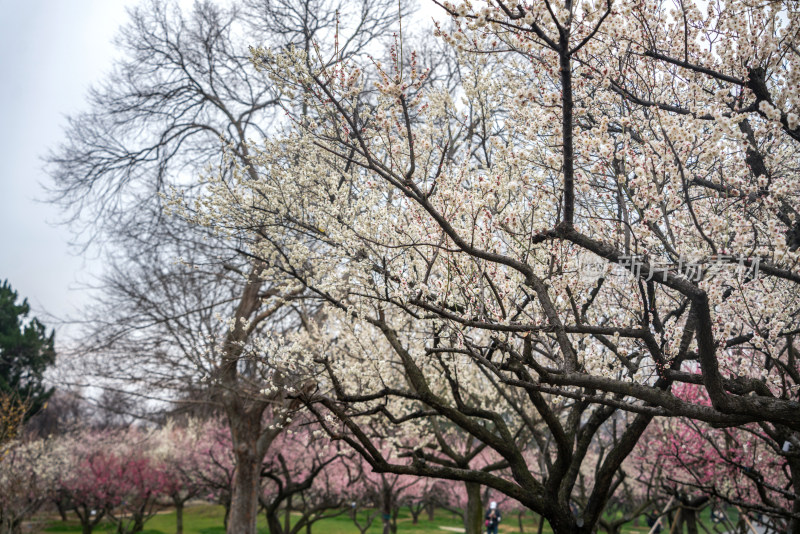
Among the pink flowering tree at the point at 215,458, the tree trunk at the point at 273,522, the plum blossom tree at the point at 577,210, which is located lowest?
the tree trunk at the point at 273,522

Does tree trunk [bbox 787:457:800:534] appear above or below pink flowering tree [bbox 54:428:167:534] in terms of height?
above

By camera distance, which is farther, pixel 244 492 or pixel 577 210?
pixel 244 492

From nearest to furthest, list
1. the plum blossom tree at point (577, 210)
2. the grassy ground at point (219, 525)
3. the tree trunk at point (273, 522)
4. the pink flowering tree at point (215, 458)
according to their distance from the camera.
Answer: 1. the plum blossom tree at point (577, 210)
2. the tree trunk at point (273, 522)
3. the pink flowering tree at point (215, 458)
4. the grassy ground at point (219, 525)

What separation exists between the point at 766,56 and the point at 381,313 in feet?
13.0

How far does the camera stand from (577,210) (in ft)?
19.6

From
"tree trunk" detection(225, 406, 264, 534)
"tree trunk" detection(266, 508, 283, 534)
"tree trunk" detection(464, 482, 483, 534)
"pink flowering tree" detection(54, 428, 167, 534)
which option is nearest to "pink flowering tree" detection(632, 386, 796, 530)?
"tree trunk" detection(464, 482, 483, 534)

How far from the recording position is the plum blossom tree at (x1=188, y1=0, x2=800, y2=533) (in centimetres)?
350

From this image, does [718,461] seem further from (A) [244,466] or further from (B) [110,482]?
(B) [110,482]

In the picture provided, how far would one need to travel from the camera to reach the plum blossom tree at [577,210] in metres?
3.50

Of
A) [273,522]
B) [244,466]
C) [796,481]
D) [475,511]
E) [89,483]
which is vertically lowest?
[273,522]

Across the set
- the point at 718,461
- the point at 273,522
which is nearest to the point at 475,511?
the point at 718,461

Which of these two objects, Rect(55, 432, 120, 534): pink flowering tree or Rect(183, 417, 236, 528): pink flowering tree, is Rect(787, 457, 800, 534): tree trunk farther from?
Rect(55, 432, 120, 534): pink flowering tree

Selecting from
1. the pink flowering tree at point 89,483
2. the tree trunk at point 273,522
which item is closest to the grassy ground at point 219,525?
the pink flowering tree at point 89,483

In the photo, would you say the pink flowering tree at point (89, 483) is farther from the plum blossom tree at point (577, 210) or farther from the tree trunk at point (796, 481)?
the tree trunk at point (796, 481)
